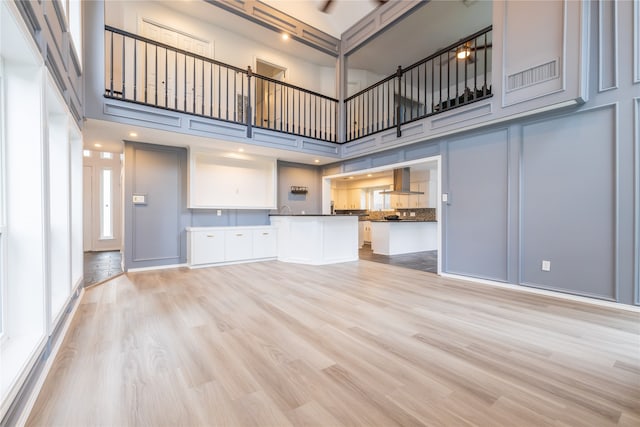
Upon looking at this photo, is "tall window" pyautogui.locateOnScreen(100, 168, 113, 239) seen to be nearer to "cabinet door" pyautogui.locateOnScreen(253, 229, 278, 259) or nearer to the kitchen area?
"cabinet door" pyautogui.locateOnScreen(253, 229, 278, 259)

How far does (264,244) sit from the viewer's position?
19.2 feet

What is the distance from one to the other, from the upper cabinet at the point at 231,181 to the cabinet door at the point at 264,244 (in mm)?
685

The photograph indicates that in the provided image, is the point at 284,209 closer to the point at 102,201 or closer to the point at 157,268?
the point at 157,268

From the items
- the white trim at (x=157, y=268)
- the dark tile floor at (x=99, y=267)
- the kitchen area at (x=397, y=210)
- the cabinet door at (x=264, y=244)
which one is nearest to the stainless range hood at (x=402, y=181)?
the kitchen area at (x=397, y=210)

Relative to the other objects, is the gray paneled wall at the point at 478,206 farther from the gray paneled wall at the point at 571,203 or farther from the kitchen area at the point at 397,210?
the kitchen area at the point at 397,210

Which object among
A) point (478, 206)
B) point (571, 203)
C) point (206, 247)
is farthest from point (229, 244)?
point (571, 203)

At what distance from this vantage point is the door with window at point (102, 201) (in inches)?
289

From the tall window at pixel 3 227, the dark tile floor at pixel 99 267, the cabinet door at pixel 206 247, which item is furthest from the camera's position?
the cabinet door at pixel 206 247

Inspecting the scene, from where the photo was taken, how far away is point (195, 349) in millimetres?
1997

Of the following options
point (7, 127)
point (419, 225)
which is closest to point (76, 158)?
point (7, 127)

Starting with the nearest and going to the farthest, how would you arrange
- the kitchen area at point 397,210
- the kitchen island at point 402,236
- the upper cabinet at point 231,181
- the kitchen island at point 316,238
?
1. the kitchen island at point 316,238
2. the upper cabinet at point 231,181
3. the kitchen area at point 397,210
4. the kitchen island at point 402,236

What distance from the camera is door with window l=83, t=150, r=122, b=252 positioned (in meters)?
7.34

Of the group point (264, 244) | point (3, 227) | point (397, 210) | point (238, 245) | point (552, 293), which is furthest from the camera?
point (397, 210)

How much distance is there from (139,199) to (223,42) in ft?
12.7
